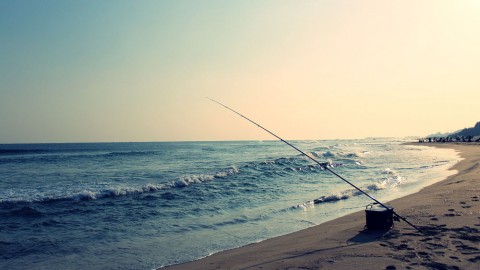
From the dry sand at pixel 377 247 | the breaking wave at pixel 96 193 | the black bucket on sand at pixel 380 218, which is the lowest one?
the breaking wave at pixel 96 193

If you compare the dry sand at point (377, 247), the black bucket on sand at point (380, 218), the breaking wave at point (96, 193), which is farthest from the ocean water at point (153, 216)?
the black bucket on sand at point (380, 218)

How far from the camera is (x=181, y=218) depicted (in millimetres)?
10133

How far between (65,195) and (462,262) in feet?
42.9

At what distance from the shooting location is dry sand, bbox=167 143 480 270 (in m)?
4.89

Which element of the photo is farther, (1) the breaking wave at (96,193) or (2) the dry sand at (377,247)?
(1) the breaking wave at (96,193)

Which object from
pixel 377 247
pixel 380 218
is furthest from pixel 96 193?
pixel 377 247

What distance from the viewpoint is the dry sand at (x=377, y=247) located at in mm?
4895

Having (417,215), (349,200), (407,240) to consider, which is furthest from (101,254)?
(349,200)

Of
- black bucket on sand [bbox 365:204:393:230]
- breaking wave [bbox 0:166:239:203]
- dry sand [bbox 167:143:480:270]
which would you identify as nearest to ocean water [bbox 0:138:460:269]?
breaking wave [bbox 0:166:239:203]

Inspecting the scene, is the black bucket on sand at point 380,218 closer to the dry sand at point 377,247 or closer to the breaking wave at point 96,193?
the dry sand at point 377,247

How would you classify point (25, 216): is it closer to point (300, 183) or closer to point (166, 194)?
point (166, 194)

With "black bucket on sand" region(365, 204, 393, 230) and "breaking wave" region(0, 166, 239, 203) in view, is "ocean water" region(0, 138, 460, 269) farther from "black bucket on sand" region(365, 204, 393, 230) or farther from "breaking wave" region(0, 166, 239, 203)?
"black bucket on sand" region(365, 204, 393, 230)

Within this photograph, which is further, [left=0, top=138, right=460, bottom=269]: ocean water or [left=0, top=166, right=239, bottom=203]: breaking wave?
[left=0, top=166, right=239, bottom=203]: breaking wave

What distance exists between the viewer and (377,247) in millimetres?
5609
